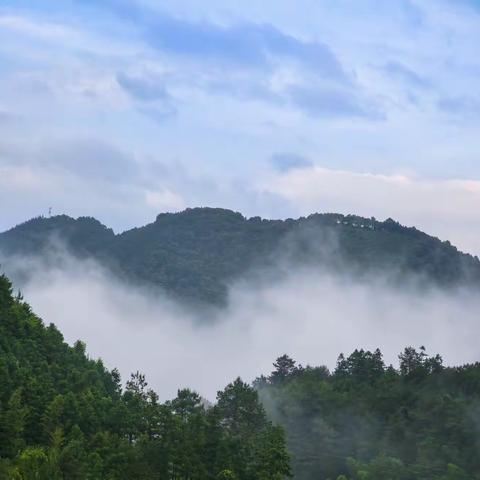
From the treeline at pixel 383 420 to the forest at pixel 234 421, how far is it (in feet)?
0.48

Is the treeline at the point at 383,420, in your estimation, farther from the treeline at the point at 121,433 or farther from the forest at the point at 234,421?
the treeline at the point at 121,433

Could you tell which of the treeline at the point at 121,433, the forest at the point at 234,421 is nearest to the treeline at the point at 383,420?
the forest at the point at 234,421

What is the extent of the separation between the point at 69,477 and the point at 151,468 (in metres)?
9.62

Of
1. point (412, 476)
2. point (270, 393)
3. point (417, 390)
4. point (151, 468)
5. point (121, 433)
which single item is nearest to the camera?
point (151, 468)

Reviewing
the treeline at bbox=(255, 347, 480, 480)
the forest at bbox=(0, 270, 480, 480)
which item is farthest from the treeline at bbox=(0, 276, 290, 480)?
the treeline at bbox=(255, 347, 480, 480)

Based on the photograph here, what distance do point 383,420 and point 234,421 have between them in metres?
29.8

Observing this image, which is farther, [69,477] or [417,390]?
[417,390]

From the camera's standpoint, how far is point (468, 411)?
89250mm

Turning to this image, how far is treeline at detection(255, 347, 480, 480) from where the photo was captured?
84.5 meters

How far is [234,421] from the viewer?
243 ft

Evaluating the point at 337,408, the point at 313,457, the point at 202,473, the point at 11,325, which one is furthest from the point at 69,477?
the point at 337,408

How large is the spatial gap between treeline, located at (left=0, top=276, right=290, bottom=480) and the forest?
0.32ft

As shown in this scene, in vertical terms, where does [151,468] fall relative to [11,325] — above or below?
below

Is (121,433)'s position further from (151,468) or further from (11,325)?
(11,325)
